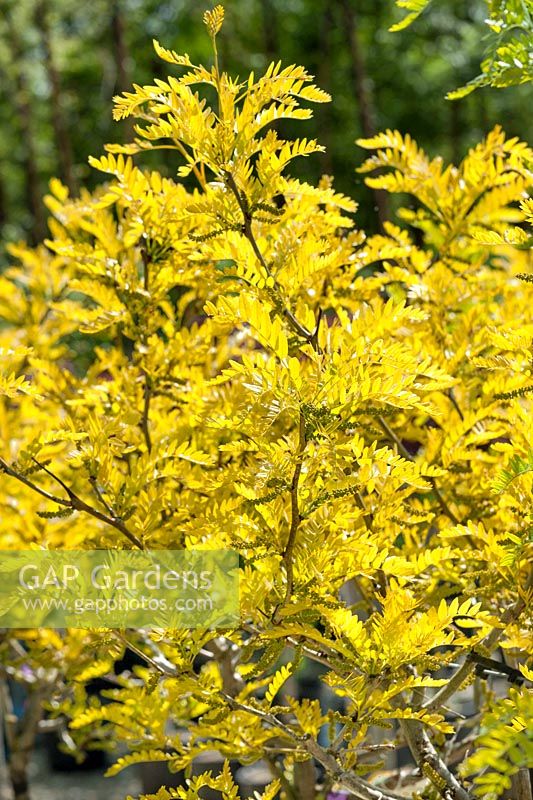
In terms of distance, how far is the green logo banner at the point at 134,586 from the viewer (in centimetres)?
176

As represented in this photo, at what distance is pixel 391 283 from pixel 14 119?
16231 mm

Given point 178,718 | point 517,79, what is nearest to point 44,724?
point 178,718

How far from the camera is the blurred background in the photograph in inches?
563

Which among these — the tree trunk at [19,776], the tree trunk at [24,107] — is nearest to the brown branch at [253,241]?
the tree trunk at [19,776]

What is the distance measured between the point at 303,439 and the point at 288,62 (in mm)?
14776

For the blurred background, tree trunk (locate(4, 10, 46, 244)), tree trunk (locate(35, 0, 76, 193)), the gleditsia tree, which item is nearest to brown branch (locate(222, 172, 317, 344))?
the gleditsia tree

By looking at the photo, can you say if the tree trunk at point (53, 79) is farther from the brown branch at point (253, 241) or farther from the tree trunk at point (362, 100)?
the brown branch at point (253, 241)

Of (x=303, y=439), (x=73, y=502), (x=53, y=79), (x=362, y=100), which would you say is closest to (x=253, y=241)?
(x=303, y=439)

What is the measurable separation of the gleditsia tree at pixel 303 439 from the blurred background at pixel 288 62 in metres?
11.4

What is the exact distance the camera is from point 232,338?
2592mm

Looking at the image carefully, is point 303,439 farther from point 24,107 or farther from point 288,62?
point 288,62

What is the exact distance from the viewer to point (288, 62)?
1522cm

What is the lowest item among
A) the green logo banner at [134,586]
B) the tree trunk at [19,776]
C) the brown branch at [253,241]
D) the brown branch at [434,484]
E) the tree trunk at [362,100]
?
the tree trunk at [19,776]

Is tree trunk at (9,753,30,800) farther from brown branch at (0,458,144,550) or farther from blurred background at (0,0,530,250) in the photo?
blurred background at (0,0,530,250)
